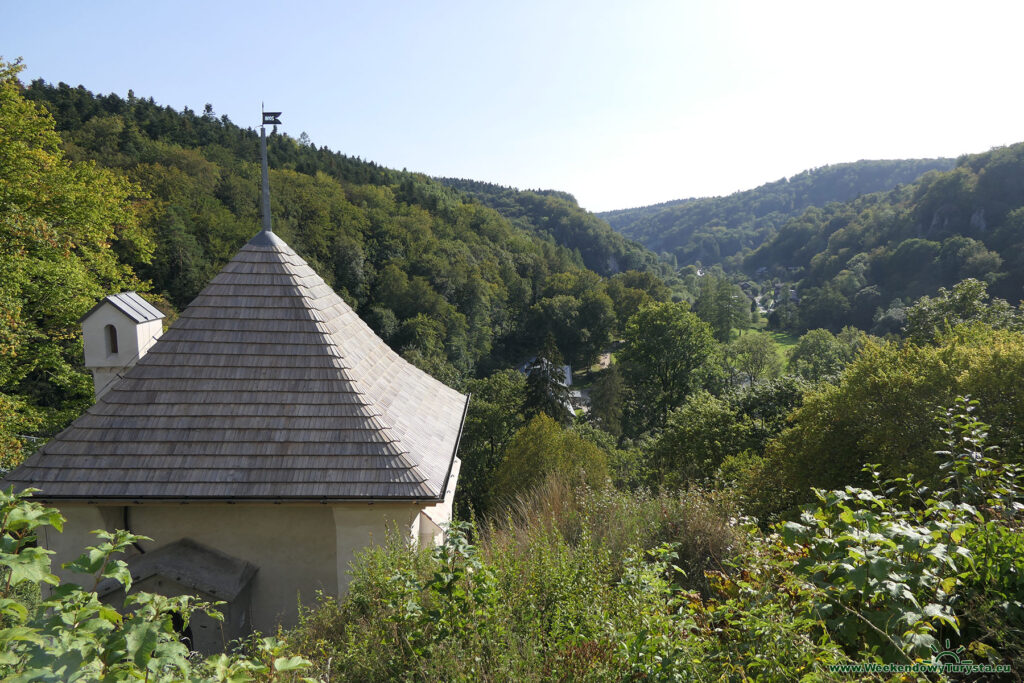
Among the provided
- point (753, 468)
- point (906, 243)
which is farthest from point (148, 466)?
point (906, 243)

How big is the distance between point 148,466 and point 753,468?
11.7 m

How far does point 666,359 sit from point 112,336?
34073mm

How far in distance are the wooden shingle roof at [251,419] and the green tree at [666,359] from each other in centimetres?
3320

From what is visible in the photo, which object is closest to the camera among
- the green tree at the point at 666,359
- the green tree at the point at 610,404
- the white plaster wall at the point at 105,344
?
the white plaster wall at the point at 105,344

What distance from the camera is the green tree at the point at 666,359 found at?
38.2 metres

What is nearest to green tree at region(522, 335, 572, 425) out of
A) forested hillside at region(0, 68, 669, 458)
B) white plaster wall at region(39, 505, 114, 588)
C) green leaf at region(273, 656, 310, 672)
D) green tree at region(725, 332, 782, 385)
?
forested hillside at region(0, 68, 669, 458)

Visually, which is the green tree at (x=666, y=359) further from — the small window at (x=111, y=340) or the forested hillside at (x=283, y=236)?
the small window at (x=111, y=340)

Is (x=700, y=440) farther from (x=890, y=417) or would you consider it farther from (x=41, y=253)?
(x=41, y=253)

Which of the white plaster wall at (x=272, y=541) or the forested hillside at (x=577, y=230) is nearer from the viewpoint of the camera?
the white plaster wall at (x=272, y=541)

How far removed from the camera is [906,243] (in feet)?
227

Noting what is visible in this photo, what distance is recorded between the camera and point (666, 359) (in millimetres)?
38688

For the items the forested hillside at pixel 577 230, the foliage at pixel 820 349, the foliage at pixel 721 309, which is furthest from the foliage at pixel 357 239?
the forested hillside at pixel 577 230

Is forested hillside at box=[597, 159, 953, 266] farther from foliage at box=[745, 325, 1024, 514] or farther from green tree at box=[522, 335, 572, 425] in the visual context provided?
foliage at box=[745, 325, 1024, 514]

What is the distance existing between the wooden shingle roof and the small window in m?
3.77
